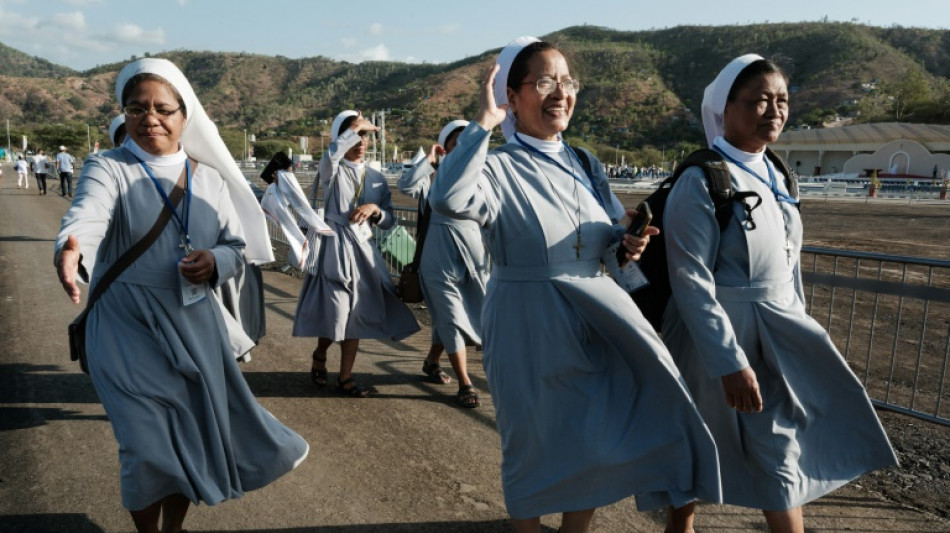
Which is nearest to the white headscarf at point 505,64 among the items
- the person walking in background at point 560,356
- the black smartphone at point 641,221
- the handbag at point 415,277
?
the person walking in background at point 560,356

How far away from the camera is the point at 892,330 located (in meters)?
8.48

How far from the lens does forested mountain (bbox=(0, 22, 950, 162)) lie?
124938 mm

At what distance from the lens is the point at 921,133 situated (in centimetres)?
6644

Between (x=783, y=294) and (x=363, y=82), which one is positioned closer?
(x=783, y=294)

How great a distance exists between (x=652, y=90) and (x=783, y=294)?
535ft

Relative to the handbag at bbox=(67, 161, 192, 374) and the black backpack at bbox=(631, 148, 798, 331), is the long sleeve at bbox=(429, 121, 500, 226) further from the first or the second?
the handbag at bbox=(67, 161, 192, 374)

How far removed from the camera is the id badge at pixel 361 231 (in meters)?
5.49

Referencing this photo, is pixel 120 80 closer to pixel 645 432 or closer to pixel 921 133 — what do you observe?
pixel 645 432

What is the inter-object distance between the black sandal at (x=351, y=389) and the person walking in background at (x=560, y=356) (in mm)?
2780

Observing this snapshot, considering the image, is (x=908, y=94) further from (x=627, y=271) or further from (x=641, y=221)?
(x=641, y=221)

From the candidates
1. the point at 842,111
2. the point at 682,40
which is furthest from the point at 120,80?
the point at 682,40

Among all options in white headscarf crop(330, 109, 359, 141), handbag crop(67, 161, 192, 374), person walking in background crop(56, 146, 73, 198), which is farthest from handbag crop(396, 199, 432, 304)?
person walking in background crop(56, 146, 73, 198)

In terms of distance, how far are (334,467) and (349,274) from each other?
175 centimetres

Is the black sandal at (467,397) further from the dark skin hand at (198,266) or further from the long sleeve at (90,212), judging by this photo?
the long sleeve at (90,212)
